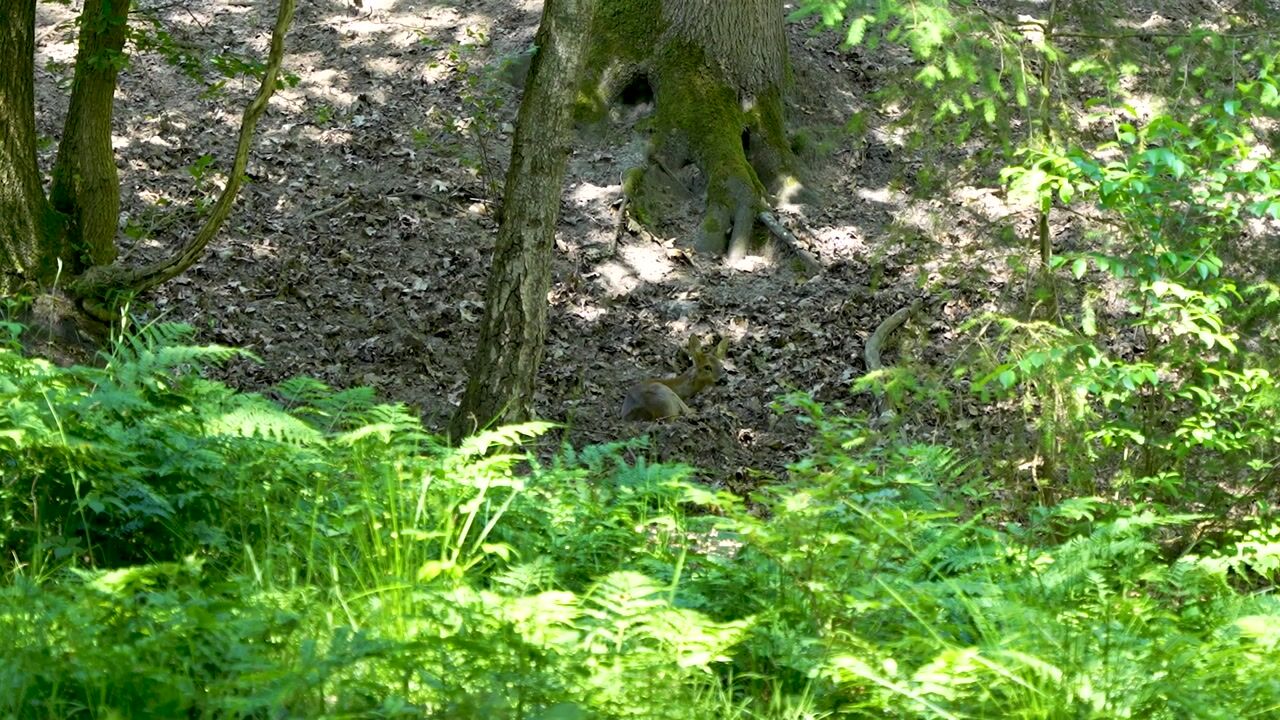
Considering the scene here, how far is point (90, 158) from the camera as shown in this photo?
823 centimetres

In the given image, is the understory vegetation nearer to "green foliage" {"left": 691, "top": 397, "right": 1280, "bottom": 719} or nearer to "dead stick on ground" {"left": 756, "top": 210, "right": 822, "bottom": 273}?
"green foliage" {"left": 691, "top": 397, "right": 1280, "bottom": 719}

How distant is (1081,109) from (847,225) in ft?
11.4

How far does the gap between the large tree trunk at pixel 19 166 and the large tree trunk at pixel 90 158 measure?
10.8 inches

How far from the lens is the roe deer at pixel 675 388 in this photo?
914cm

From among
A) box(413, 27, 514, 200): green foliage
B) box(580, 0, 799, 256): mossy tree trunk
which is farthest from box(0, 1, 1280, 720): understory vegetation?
box(413, 27, 514, 200): green foliage

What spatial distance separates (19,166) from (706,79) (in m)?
6.52

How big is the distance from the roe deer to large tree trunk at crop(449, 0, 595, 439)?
5.57 feet

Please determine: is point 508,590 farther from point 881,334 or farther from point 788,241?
point 788,241

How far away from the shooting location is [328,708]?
263cm

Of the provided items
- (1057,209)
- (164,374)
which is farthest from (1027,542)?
(1057,209)

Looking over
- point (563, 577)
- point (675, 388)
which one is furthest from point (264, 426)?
point (675, 388)

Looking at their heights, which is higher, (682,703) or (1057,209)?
(1057,209)

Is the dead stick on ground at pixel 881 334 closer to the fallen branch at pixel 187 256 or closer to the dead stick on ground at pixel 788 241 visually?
the dead stick on ground at pixel 788 241

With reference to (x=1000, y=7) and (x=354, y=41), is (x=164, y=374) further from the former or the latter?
(x=1000, y=7)
